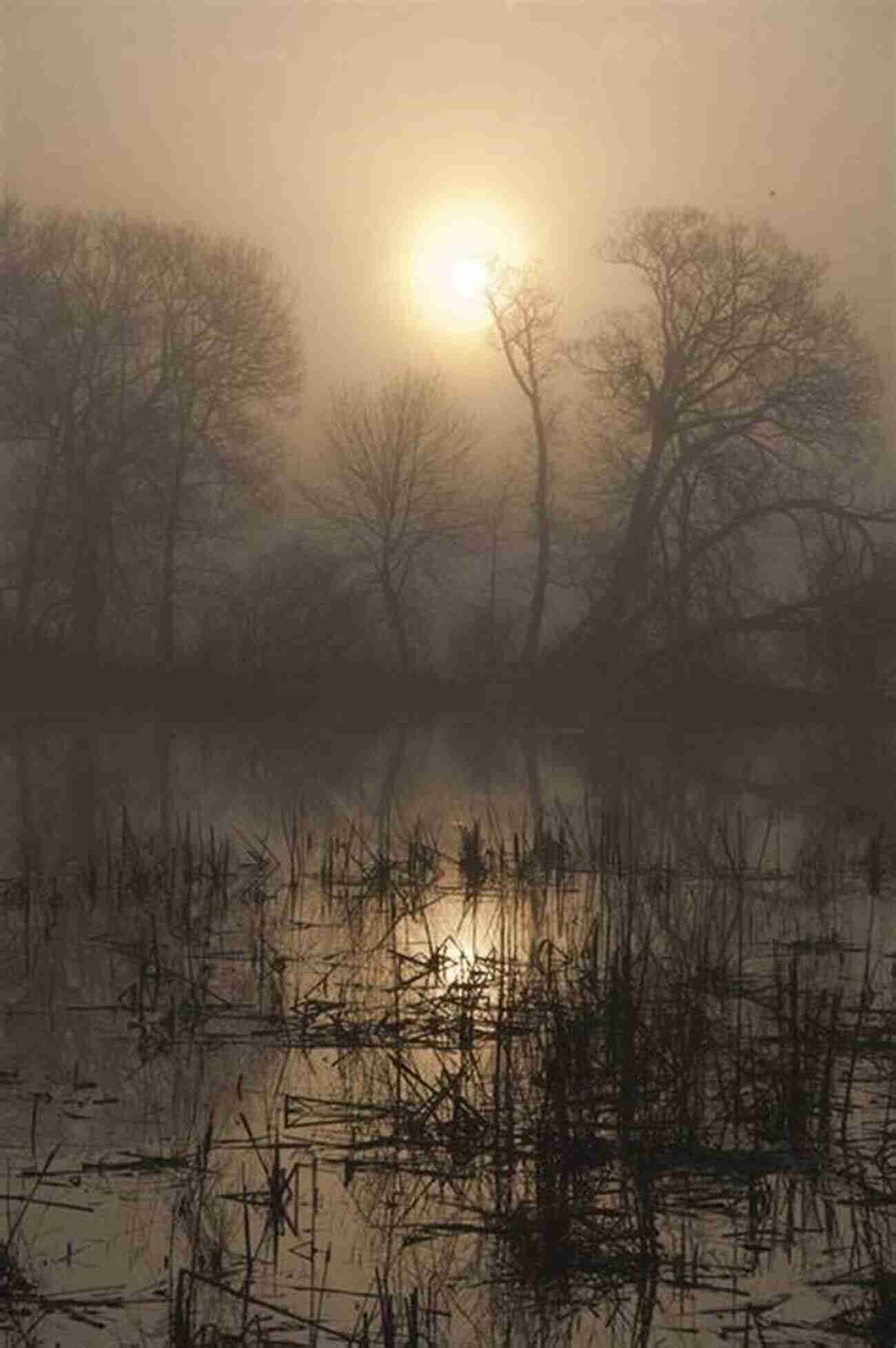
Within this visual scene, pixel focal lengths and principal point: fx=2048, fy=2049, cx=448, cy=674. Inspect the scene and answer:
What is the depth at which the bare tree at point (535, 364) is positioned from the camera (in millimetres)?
15266

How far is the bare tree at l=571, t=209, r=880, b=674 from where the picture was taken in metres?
14.6

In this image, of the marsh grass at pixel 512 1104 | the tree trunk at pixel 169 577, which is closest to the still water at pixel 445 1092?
the marsh grass at pixel 512 1104

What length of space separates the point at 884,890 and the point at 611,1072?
8.18 ft

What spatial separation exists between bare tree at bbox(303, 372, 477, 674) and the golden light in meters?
0.58

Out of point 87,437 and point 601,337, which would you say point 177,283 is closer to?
point 87,437

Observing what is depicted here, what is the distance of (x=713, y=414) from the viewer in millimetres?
15258

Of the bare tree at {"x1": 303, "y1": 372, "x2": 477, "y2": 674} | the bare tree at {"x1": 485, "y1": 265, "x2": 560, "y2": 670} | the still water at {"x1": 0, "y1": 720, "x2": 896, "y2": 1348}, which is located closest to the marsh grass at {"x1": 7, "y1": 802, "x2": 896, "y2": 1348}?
the still water at {"x1": 0, "y1": 720, "x2": 896, "y2": 1348}

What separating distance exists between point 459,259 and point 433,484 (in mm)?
1893

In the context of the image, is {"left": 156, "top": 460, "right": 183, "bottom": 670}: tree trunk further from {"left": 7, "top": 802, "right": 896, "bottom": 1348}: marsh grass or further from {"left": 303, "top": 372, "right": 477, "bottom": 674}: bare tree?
{"left": 7, "top": 802, "right": 896, "bottom": 1348}: marsh grass

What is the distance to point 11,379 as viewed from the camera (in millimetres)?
15406

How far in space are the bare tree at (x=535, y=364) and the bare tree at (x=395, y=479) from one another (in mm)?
594

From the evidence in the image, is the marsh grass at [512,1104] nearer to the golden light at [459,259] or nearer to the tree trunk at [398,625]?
the tree trunk at [398,625]

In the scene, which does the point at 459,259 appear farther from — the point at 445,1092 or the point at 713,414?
the point at 445,1092

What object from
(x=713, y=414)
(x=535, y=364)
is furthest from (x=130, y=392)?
(x=713, y=414)
